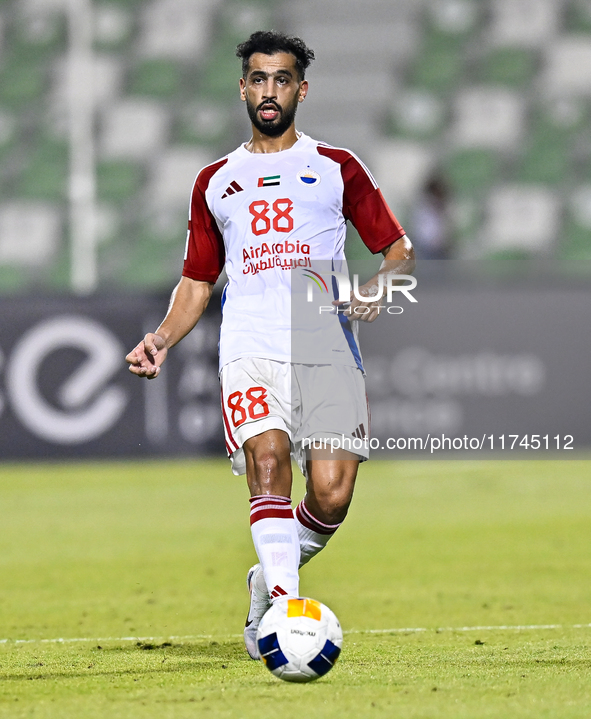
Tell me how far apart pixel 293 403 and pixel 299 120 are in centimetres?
1843

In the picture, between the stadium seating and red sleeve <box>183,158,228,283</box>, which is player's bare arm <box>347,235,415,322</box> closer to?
red sleeve <box>183,158,228,283</box>

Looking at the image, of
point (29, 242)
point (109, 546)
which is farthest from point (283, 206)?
point (29, 242)

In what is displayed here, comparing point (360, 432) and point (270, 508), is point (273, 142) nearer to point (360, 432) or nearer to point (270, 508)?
point (360, 432)

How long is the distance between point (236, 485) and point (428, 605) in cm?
572

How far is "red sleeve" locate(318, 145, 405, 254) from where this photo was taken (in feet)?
16.7

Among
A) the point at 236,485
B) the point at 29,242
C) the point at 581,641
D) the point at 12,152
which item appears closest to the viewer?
the point at 581,641

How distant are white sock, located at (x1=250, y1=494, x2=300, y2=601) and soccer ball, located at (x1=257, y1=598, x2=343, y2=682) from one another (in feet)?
0.61

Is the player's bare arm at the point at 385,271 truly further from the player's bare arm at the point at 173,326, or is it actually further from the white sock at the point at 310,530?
A: the white sock at the point at 310,530

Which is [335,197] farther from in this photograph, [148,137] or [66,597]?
[148,137]

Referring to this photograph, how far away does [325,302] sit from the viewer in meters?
4.93

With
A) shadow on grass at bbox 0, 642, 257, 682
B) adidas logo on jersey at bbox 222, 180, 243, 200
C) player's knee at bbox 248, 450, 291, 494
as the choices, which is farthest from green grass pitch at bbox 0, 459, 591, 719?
adidas logo on jersey at bbox 222, 180, 243, 200

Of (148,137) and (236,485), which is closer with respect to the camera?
(236,485)

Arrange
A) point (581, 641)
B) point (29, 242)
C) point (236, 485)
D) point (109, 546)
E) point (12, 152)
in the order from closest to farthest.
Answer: point (581, 641) < point (109, 546) < point (236, 485) < point (29, 242) < point (12, 152)

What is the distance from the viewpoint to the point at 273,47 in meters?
4.98
